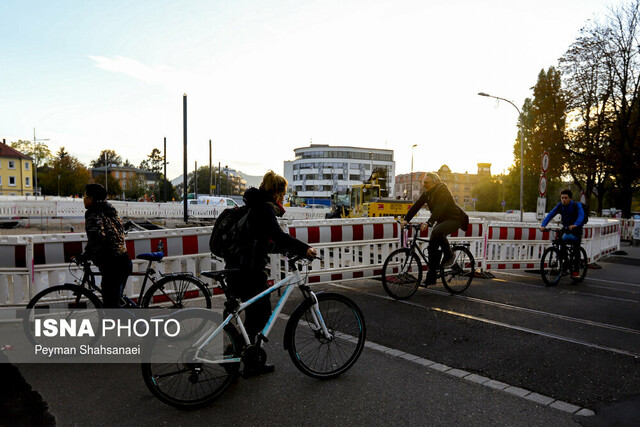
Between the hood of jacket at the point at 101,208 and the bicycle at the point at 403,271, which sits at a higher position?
the hood of jacket at the point at 101,208

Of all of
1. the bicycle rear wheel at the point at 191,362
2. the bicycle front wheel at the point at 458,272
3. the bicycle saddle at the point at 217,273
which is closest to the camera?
the bicycle rear wheel at the point at 191,362

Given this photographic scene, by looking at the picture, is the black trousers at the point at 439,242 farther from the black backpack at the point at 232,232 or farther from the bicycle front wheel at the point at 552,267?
the black backpack at the point at 232,232

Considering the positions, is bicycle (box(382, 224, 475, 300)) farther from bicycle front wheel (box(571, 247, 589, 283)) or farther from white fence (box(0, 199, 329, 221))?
white fence (box(0, 199, 329, 221))

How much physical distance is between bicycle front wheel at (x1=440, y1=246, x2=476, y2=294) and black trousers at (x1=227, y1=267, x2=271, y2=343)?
4.55 m

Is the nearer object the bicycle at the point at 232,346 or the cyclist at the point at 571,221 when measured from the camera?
the bicycle at the point at 232,346

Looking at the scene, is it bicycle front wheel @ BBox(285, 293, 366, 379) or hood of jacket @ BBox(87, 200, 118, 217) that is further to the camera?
hood of jacket @ BBox(87, 200, 118, 217)

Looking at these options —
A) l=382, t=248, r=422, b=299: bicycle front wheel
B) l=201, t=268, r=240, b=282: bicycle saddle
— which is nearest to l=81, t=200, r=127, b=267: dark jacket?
l=201, t=268, r=240, b=282: bicycle saddle

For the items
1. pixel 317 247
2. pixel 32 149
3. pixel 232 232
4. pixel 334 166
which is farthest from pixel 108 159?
pixel 232 232

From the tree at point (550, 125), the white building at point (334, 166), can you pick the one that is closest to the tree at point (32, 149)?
the white building at point (334, 166)

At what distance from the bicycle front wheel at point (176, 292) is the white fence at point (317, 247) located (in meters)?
0.99

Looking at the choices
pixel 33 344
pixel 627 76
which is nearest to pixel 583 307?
pixel 33 344

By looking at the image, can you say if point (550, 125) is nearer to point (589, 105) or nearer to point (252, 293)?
point (589, 105)

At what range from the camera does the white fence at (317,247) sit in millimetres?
5676

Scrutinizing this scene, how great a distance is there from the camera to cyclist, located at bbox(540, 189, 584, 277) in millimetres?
8992
